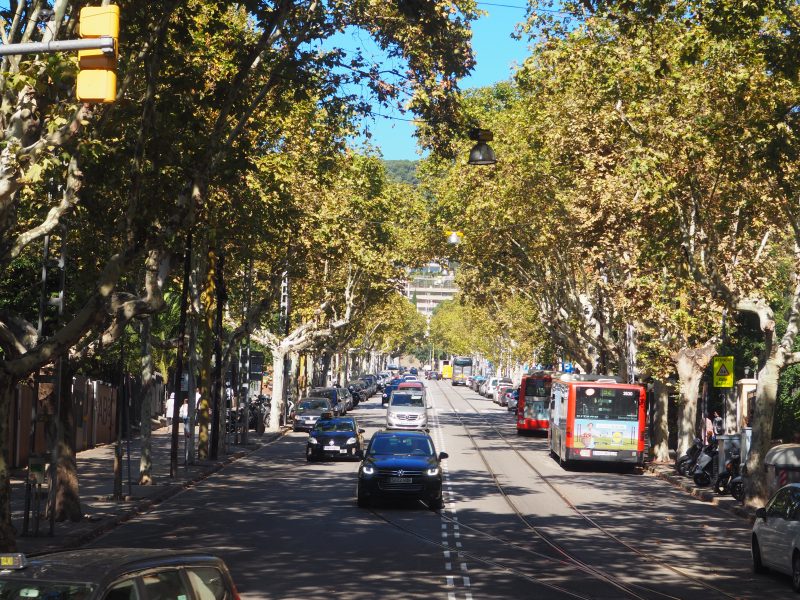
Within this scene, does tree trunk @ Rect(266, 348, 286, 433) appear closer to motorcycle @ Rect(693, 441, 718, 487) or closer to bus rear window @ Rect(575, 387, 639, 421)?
bus rear window @ Rect(575, 387, 639, 421)

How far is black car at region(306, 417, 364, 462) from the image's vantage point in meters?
39.1

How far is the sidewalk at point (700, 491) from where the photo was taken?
26455 millimetres

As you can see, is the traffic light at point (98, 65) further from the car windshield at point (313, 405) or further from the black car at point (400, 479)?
the car windshield at point (313, 405)

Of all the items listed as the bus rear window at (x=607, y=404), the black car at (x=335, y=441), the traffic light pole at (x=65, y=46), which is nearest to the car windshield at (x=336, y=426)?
the black car at (x=335, y=441)

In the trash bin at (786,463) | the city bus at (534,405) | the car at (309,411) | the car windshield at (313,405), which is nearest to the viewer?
the trash bin at (786,463)

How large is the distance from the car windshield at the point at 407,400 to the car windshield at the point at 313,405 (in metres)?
7.19

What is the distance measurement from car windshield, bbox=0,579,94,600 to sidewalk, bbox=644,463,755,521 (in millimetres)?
20591

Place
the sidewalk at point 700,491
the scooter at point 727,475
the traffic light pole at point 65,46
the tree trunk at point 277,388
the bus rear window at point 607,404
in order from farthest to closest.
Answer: the tree trunk at point 277,388, the bus rear window at point 607,404, the scooter at point 727,475, the sidewalk at point 700,491, the traffic light pole at point 65,46

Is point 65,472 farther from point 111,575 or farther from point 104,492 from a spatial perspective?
point 111,575

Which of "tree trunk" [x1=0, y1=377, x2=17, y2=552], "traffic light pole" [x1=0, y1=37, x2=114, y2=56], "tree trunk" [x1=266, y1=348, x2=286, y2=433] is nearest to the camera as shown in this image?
"traffic light pole" [x1=0, y1=37, x2=114, y2=56]

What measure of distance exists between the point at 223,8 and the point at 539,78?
15.9 meters

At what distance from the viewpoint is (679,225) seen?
28.3 meters

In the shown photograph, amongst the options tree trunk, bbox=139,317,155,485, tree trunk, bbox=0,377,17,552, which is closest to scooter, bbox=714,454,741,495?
tree trunk, bbox=139,317,155,485

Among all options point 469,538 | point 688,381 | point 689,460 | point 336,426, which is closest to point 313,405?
point 336,426
